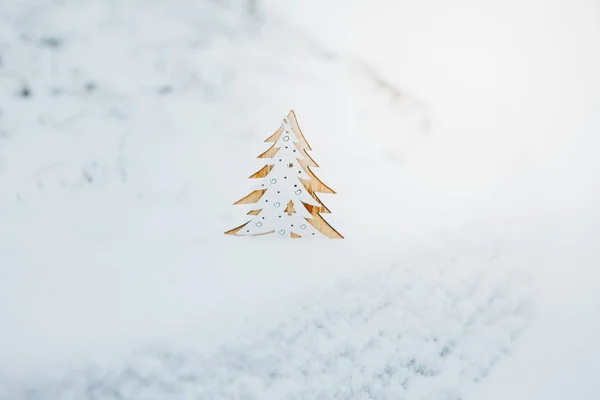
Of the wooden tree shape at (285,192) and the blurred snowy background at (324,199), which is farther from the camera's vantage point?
the wooden tree shape at (285,192)

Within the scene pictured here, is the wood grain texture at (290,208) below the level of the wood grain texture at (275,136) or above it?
below

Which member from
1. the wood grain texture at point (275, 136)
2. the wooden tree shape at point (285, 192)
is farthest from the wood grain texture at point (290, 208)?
the wood grain texture at point (275, 136)

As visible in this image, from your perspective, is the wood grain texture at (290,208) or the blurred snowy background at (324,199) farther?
the wood grain texture at (290,208)

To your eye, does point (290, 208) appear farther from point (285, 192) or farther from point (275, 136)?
point (275, 136)

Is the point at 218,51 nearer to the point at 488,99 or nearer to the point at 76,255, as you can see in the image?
the point at 76,255

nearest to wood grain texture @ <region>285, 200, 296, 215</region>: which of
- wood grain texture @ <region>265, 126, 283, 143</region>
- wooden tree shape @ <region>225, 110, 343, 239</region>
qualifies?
wooden tree shape @ <region>225, 110, 343, 239</region>

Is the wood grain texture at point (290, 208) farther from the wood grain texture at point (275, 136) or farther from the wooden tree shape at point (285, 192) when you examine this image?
the wood grain texture at point (275, 136)
